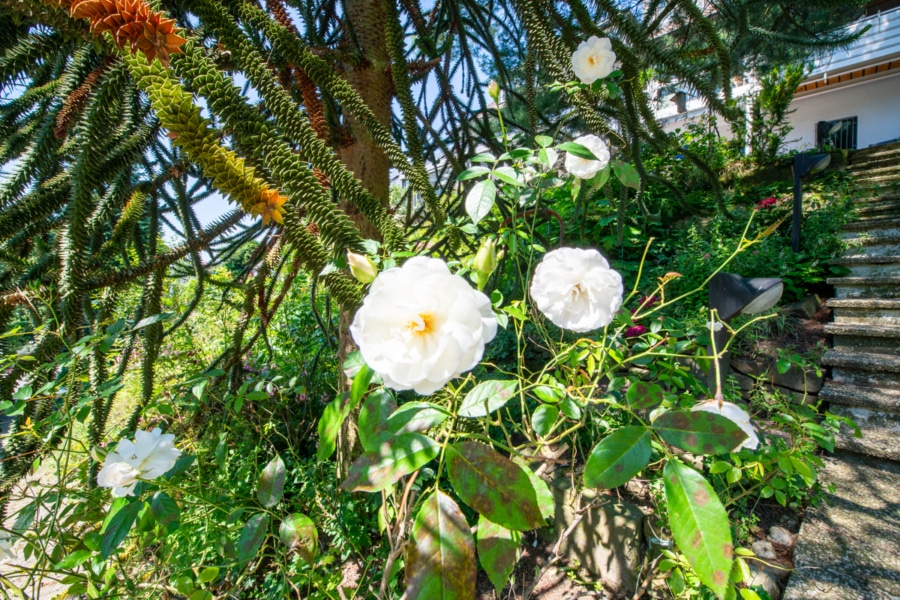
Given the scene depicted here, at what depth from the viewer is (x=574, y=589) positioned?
6.13ft

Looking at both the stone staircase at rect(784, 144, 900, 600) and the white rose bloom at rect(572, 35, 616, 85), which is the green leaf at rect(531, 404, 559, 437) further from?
the stone staircase at rect(784, 144, 900, 600)

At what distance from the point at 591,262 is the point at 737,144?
6.50m

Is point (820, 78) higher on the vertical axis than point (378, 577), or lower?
higher

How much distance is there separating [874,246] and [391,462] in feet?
16.8

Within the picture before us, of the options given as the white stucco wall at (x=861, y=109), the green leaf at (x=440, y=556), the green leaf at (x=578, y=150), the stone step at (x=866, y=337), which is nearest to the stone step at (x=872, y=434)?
the stone step at (x=866, y=337)

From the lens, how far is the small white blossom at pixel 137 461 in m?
0.77

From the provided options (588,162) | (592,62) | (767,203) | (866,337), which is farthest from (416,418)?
(767,203)

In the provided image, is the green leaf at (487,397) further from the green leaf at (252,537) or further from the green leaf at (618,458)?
the green leaf at (252,537)

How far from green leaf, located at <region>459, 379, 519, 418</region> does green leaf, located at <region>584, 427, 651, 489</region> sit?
0.16 metres

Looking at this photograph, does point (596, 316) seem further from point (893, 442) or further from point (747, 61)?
point (747, 61)

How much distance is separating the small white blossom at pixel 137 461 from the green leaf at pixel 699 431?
2.88ft

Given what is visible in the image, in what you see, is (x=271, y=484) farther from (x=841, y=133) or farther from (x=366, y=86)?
(x=841, y=133)

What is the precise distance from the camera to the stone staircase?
155cm

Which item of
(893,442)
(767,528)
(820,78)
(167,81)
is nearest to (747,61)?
(893,442)
